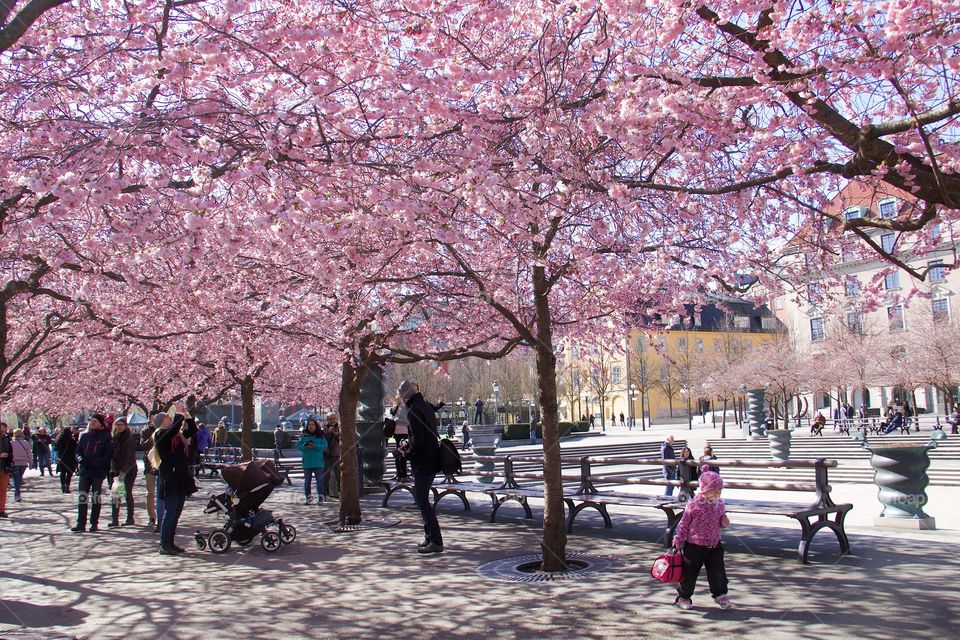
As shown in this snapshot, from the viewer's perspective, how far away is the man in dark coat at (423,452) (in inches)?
354

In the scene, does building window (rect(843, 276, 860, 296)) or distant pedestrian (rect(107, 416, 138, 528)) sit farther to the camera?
distant pedestrian (rect(107, 416, 138, 528))

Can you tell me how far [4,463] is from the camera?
15.8 metres

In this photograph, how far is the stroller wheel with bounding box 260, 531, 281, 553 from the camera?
32.6 feet

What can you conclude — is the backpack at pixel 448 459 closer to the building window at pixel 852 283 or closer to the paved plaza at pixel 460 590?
the paved plaza at pixel 460 590

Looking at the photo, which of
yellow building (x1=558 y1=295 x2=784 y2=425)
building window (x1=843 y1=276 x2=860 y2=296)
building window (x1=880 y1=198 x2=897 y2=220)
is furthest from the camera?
yellow building (x1=558 y1=295 x2=784 y2=425)

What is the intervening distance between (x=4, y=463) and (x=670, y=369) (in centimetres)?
4620

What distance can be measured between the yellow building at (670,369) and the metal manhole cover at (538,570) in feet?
124

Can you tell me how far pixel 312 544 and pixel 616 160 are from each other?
6.23 metres

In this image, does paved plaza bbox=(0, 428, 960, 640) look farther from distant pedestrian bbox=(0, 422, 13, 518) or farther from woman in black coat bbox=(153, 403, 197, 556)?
distant pedestrian bbox=(0, 422, 13, 518)

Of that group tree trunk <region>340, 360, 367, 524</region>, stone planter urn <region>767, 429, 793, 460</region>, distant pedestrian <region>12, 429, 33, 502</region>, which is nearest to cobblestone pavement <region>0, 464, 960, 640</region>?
tree trunk <region>340, 360, 367, 524</region>

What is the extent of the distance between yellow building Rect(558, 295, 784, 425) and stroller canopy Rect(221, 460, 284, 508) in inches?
1441

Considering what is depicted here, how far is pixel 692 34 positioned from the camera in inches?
276

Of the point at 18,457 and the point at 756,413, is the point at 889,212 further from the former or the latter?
the point at 756,413

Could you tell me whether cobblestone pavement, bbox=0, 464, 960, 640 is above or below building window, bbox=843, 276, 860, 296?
below
